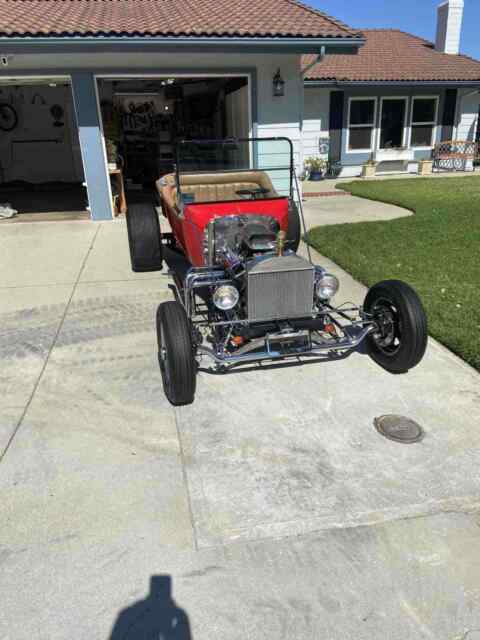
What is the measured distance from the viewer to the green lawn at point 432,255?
4355 mm

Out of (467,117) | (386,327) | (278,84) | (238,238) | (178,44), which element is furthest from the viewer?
(467,117)

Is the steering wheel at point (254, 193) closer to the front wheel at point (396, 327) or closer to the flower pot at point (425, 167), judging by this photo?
the front wheel at point (396, 327)

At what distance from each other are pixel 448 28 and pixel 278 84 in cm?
1257

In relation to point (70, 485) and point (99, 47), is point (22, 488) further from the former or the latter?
point (99, 47)

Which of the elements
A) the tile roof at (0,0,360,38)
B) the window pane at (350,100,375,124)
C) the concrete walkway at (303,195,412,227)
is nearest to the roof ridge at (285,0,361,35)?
the tile roof at (0,0,360,38)

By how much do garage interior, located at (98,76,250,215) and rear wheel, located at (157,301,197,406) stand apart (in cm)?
780

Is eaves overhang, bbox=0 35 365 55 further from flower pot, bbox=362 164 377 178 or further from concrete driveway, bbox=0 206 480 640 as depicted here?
flower pot, bbox=362 164 377 178

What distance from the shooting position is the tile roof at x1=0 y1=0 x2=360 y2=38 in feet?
24.7

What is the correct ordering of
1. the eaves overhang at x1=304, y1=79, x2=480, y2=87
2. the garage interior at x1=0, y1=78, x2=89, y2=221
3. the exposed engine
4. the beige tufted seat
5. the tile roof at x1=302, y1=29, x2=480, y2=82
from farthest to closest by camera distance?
the tile roof at x1=302, y1=29, x2=480, y2=82 → the eaves overhang at x1=304, y1=79, x2=480, y2=87 → the garage interior at x1=0, y1=78, x2=89, y2=221 → the beige tufted seat → the exposed engine

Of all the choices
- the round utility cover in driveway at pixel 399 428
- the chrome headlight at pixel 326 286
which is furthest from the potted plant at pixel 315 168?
the round utility cover in driveway at pixel 399 428

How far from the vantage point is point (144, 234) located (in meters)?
5.81

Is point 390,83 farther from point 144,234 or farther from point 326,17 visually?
point 144,234

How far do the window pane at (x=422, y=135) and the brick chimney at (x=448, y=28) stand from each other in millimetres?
3962

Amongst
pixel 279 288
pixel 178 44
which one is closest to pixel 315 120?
pixel 178 44
